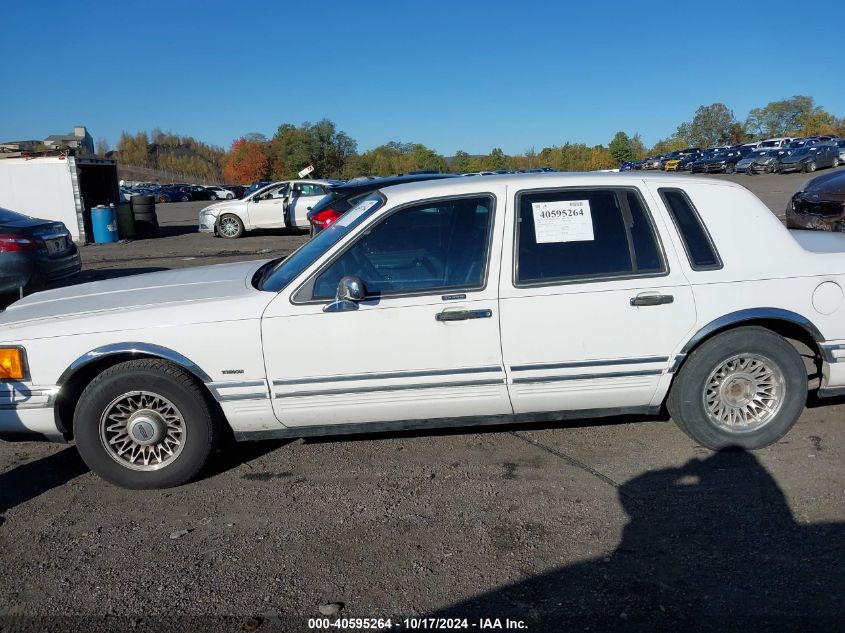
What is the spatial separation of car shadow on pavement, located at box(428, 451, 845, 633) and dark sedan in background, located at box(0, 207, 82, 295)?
8748mm

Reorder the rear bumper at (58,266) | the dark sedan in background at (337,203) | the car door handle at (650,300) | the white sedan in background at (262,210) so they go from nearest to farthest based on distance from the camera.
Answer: the car door handle at (650,300)
the rear bumper at (58,266)
the dark sedan in background at (337,203)
the white sedan in background at (262,210)

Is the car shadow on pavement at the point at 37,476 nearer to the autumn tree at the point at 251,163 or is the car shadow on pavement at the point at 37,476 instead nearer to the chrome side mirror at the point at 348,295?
the chrome side mirror at the point at 348,295

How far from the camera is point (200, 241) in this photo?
65.7ft

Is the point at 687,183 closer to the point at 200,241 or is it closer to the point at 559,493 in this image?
the point at 559,493

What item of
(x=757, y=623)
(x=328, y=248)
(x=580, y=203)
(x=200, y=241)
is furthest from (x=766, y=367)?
(x=200, y=241)

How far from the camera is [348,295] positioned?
3.92 m

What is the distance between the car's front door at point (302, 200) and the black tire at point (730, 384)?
16.2 meters

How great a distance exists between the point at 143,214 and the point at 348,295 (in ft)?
63.2

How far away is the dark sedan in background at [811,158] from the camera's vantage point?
35500 mm

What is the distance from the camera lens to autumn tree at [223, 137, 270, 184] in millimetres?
81375

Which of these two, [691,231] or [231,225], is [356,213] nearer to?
[691,231]

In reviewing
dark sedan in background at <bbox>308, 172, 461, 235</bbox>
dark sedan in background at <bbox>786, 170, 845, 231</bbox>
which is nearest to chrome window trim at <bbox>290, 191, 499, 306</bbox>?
dark sedan in background at <bbox>308, 172, 461, 235</bbox>

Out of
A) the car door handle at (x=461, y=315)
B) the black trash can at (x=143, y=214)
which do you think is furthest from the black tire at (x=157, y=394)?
the black trash can at (x=143, y=214)

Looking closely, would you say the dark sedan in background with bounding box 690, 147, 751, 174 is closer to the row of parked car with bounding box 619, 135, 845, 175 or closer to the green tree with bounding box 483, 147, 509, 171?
the row of parked car with bounding box 619, 135, 845, 175
